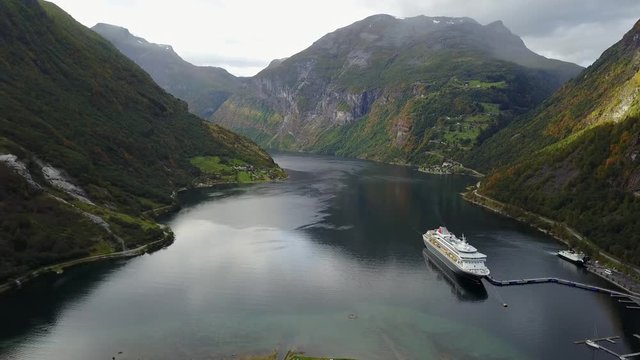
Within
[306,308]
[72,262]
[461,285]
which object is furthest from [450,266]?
[72,262]

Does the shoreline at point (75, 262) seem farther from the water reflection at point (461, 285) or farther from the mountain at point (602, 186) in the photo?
the mountain at point (602, 186)

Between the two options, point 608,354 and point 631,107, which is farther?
point 631,107

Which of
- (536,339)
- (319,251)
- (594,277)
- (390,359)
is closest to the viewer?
(390,359)

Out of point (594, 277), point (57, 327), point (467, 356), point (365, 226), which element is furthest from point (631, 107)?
point (57, 327)

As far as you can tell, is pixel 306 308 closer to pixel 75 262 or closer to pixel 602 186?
pixel 75 262

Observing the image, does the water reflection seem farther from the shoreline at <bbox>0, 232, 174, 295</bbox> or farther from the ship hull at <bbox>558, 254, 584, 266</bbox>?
the shoreline at <bbox>0, 232, 174, 295</bbox>

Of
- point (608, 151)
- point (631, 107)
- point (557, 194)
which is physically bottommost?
point (557, 194)

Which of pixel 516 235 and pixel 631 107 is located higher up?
pixel 631 107

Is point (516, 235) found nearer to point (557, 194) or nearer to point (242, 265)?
point (557, 194)
